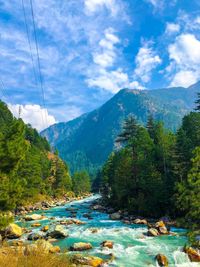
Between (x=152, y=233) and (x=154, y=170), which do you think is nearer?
Answer: (x=152, y=233)

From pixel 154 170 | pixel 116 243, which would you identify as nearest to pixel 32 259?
pixel 116 243

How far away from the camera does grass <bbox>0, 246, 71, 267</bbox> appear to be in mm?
7021

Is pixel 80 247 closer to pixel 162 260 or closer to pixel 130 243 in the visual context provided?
pixel 130 243

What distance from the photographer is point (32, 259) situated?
7078 mm

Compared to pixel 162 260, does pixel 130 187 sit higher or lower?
higher

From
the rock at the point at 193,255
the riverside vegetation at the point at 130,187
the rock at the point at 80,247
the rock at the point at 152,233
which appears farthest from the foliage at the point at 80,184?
the rock at the point at 193,255

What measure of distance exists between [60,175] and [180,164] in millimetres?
61856

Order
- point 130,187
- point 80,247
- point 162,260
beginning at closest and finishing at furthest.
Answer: point 162,260 → point 80,247 → point 130,187

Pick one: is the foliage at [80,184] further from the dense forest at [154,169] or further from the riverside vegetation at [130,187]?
the dense forest at [154,169]

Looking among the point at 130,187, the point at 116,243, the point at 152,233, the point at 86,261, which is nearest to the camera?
the point at 86,261

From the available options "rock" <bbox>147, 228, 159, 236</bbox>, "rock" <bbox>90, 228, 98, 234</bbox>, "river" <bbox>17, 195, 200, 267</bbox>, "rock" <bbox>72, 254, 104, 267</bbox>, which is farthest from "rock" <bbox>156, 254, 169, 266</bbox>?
"rock" <bbox>90, 228, 98, 234</bbox>

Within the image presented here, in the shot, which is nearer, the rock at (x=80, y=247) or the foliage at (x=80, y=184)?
the rock at (x=80, y=247)

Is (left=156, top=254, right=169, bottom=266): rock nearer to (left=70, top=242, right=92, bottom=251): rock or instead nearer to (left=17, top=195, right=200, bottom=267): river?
(left=17, top=195, right=200, bottom=267): river

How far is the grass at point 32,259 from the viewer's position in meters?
7.02
